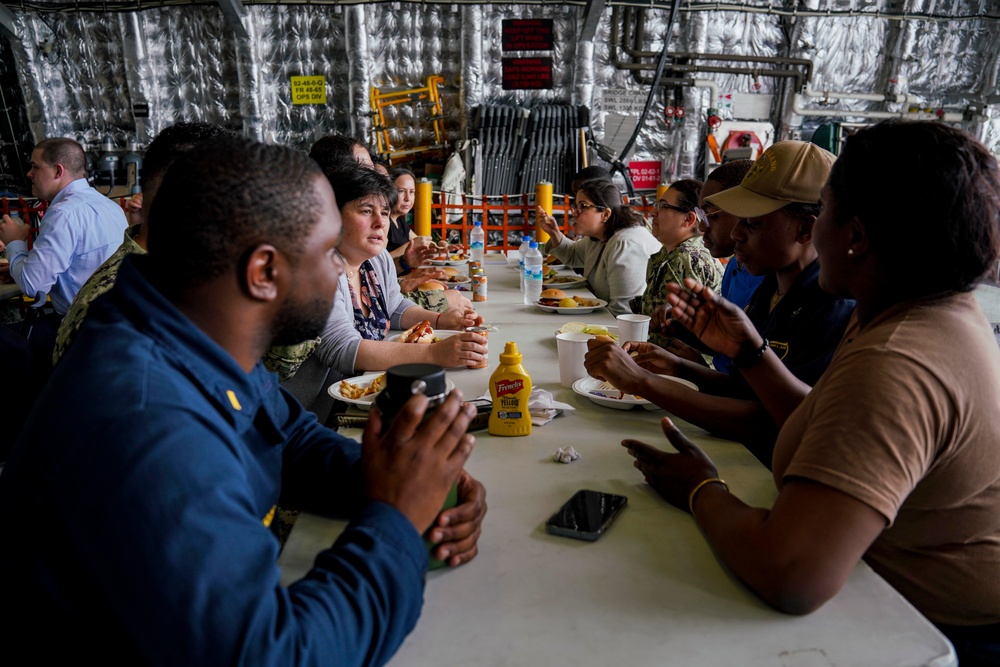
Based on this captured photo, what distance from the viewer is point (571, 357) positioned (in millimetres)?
2080

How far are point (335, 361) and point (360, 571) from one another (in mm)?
1518

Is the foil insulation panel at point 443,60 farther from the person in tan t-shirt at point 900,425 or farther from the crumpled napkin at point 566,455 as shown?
the person in tan t-shirt at point 900,425

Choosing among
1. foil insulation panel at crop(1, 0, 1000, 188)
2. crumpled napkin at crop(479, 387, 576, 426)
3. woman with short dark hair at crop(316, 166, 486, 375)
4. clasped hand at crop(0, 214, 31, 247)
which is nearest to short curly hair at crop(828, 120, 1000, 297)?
crumpled napkin at crop(479, 387, 576, 426)

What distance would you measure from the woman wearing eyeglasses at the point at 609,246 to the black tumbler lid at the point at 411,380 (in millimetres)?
2656

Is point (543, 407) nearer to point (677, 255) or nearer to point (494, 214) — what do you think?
point (677, 255)

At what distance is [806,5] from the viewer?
24.5 ft

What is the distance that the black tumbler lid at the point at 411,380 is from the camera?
1022mm

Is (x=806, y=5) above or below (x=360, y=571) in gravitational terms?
above

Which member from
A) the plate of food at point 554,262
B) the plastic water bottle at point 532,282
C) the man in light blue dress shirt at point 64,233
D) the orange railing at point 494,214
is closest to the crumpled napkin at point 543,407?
the plastic water bottle at point 532,282

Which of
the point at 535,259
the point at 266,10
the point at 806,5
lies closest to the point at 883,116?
the point at 806,5

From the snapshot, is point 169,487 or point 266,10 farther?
point 266,10

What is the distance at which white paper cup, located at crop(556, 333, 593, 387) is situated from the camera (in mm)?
2068

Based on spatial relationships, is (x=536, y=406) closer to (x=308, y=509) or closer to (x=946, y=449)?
(x=308, y=509)

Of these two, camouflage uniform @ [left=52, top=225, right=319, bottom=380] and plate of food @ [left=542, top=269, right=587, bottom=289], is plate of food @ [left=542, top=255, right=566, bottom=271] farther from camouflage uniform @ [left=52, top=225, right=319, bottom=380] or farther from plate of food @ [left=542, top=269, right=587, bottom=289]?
camouflage uniform @ [left=52, top=225, right=319, bottom=380]
